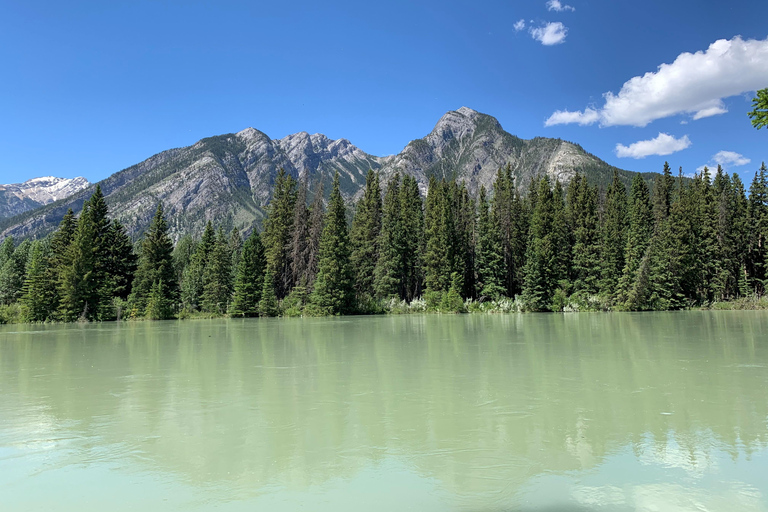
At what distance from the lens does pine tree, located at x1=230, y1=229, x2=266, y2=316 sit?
48.6 m

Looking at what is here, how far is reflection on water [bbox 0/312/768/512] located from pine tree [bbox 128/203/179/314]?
124 ft

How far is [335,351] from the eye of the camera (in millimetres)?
15203

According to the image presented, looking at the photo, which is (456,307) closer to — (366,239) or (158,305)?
(366,239)

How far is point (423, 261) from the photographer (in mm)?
56438

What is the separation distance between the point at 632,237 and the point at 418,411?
49720 mm

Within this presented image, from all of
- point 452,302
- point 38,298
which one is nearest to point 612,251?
point 452,302

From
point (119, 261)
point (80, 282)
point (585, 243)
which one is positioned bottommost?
point (80, 282)

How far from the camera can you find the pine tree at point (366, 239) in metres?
56.4

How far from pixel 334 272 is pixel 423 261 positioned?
43.3 feet

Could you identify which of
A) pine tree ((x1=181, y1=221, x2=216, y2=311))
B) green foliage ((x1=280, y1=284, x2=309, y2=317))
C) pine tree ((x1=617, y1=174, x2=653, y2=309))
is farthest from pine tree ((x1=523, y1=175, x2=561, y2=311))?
pine tree ((x1=181, y1=221, x2=216, y2=311))

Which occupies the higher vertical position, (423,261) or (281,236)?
(281,236)

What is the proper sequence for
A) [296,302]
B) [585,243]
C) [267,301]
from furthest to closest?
1. [585,243]
2. [296,302]
3. [267,301]

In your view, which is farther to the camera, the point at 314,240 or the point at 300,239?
the point at 300,239

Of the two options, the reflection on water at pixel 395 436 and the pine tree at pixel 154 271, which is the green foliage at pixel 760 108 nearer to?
the reflection on water at pixel 395 436
